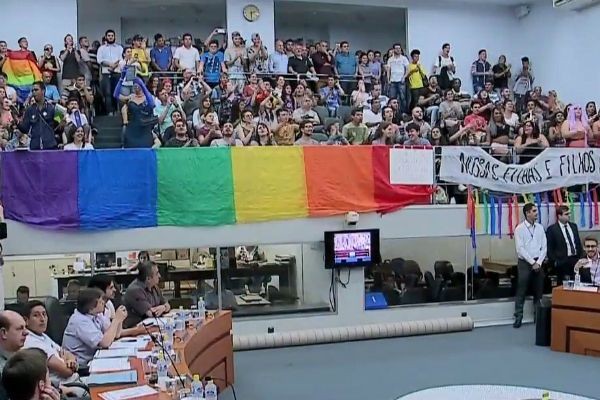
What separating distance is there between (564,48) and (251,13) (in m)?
6.71

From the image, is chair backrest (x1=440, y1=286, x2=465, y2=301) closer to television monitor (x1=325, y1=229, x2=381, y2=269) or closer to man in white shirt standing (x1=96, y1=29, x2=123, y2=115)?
television monitor (x1=325, y1=229, x2=381, y2=269)

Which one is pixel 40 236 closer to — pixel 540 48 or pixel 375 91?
pixel 375 91

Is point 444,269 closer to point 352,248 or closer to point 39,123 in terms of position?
point 352,248

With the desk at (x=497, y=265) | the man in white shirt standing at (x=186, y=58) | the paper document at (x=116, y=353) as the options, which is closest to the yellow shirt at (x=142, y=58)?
the man in white shirt standing at (x=186, y=58)

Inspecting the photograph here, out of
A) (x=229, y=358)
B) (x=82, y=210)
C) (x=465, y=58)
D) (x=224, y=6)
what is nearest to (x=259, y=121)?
(x=82, y=210)

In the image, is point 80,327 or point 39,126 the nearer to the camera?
point 80,327

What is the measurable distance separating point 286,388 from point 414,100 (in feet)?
24.8

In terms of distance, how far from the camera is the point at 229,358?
6.96 meters

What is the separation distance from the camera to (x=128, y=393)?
3990 mm

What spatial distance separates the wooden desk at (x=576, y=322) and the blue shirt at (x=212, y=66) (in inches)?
271

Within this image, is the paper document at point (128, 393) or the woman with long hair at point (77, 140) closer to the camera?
the paper document at point (128, 393)

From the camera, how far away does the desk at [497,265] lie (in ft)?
33.6

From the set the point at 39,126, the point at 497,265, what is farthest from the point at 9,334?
the point at 497,265

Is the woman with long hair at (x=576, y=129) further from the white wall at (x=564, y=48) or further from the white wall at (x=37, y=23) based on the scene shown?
the white wall at (x=37, y=23)
